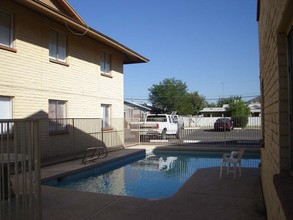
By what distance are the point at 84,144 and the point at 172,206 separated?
9.54 m

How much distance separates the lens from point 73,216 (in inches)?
220

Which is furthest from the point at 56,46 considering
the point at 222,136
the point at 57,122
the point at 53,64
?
the point at 222,136

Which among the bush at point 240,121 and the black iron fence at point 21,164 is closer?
the black iron fence at point 21,164

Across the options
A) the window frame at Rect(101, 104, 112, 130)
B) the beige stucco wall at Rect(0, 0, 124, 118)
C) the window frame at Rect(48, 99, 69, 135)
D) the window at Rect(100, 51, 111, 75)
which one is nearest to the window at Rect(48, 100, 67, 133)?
the window frame at Rect(48, 99, 69, 135)

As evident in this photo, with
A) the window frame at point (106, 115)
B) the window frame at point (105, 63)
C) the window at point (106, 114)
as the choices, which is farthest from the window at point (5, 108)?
the window frame at point (105, 63)

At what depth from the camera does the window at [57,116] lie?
12688mm

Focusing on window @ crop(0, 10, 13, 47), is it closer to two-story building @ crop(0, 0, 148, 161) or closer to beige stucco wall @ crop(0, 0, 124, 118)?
two-story building @ crop(0, 0, 148, 161)

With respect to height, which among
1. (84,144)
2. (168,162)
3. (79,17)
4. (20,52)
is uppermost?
(79,17)

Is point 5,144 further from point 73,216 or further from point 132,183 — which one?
point 132,183

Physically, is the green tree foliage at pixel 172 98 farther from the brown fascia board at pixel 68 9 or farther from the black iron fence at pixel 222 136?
the brown fascia board at pixel 68 9

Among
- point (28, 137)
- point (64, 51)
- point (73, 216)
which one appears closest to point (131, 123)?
point (64, 51)

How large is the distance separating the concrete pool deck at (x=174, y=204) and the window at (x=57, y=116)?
5361 millimetres

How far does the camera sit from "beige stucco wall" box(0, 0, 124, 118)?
11156mm

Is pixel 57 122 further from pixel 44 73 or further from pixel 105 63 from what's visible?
pixel 105 63
